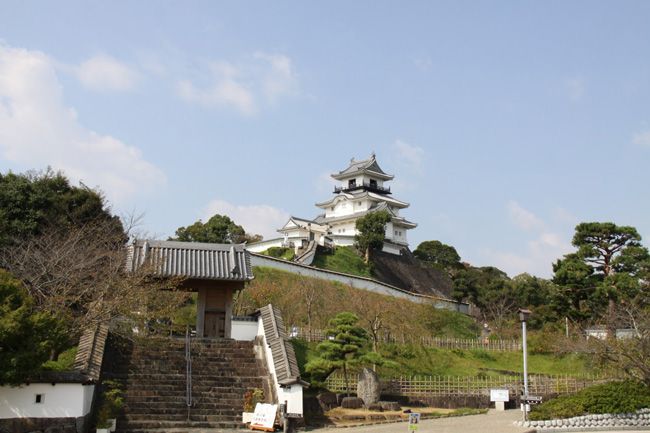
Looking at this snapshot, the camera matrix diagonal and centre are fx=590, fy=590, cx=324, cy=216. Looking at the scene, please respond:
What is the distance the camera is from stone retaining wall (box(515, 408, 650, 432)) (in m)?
14.7

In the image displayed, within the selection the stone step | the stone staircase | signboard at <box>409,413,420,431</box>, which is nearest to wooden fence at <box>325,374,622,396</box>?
the stone staircase

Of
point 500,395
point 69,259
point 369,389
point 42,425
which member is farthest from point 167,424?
point 500,395

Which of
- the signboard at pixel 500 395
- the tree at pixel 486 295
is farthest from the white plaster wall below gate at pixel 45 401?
the tree at pixel 486 295

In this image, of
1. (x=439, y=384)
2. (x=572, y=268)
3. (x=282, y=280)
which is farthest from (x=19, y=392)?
(x=572, y=268)

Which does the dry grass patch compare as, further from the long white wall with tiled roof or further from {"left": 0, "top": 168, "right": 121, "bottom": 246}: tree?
the long white wall with tiled roof

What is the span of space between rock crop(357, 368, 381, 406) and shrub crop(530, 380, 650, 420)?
156 inches

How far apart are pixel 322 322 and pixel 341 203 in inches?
1394

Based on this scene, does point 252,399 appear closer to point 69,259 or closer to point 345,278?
point 69,259

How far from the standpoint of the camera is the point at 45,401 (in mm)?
11570

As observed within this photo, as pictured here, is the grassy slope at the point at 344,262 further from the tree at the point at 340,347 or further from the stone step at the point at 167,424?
the stone step at the point at 167,424

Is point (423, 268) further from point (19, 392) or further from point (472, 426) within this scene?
point (19, 392)

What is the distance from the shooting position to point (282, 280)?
1422 inches

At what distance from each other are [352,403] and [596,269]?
21.1m

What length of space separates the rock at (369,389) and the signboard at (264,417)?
3.77 m
